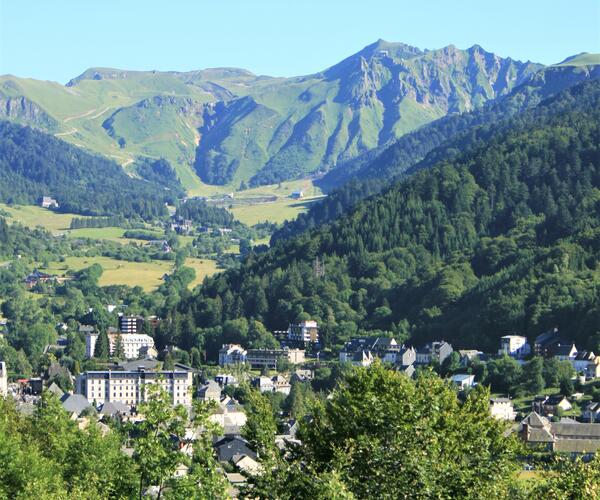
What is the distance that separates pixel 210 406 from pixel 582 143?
15509 cm

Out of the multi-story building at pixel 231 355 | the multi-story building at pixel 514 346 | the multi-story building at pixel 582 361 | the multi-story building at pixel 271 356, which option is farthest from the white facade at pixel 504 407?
the multi-story building at pixel 231 355

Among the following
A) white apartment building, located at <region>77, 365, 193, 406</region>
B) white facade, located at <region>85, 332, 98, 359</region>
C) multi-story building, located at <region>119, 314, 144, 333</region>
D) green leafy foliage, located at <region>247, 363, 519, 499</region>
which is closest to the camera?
green leafy foliage, located at <region>247, 363, 519, 499</region>

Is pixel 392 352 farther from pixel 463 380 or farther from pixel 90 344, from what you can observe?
pixel 90 344

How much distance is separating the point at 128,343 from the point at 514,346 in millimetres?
46710

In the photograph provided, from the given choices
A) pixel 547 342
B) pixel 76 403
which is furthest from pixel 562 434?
pixel 76 403

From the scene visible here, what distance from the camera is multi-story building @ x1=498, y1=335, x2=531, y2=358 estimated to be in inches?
4751

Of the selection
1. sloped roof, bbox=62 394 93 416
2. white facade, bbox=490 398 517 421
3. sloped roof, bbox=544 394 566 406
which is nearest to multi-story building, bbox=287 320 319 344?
sloped roof, bbox=62 394 93 416

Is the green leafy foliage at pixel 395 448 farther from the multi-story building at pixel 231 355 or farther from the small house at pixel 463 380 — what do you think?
the multi-story building at pixel 231 355

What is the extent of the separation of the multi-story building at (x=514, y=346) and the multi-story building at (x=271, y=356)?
2221cm

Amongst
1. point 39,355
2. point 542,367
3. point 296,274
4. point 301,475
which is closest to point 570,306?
point 542,367

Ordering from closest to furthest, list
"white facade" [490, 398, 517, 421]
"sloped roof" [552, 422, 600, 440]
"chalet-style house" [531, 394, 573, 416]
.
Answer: "sloped roof" [552, 422, 600, 440], "white facade" [490, 398, 517, 421], "chalet-style house" [531, 394, 573, 416]

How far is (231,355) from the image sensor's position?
136500mm

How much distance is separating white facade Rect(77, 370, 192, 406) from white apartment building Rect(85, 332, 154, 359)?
21670mm

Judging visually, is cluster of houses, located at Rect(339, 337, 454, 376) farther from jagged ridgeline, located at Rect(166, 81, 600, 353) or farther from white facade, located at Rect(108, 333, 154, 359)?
white facade, located at Rect(108, 333, 154, 359)
